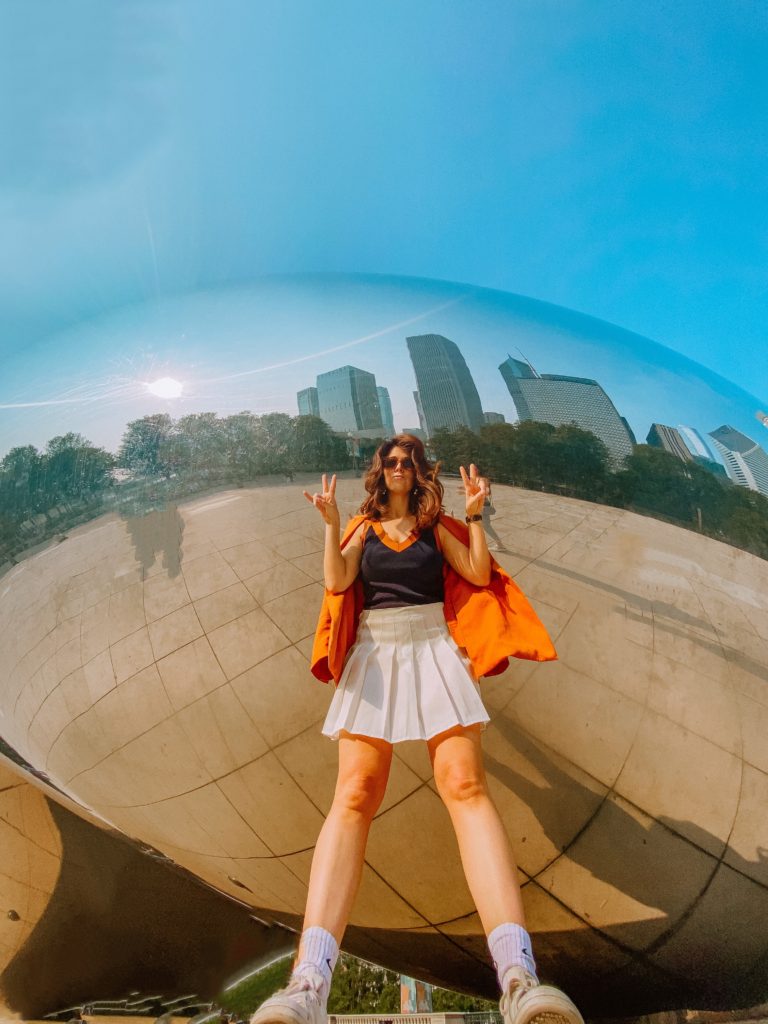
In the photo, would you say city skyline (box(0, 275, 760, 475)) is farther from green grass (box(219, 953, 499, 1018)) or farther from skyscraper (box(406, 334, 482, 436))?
green grass (box(219, 953, 499, 1018))

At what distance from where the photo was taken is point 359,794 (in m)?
1.37

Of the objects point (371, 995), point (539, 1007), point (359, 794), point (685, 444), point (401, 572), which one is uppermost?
point (685, 444)

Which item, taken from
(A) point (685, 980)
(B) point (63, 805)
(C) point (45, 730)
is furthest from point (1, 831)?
(A) point (685, 980)

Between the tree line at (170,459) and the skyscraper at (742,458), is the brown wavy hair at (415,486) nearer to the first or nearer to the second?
the tree line at (170,459)

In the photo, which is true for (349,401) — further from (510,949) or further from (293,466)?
(510,949)

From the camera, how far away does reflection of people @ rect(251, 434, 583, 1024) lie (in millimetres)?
1276

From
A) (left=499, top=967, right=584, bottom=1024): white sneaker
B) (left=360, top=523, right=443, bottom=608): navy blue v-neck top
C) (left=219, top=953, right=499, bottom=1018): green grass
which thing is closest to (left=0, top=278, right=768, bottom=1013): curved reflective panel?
(left=360, top=523, right=443, bottom=608): navy blue v-neck top

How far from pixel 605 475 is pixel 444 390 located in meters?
0.48

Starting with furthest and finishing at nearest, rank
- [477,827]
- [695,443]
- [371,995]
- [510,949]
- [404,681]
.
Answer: [371,995]
[695,443]
[404,681]
[477,827]
[510,949]

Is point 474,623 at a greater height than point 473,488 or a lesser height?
lesser

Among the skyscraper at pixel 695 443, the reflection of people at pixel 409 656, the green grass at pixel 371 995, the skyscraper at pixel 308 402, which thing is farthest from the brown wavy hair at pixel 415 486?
the green grass at pixel 371 995

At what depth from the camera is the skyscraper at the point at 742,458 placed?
1685mm

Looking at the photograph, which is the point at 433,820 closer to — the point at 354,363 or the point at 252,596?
the point at 252,596

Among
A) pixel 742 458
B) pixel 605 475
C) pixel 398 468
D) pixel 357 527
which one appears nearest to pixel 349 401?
pixel 398 468
